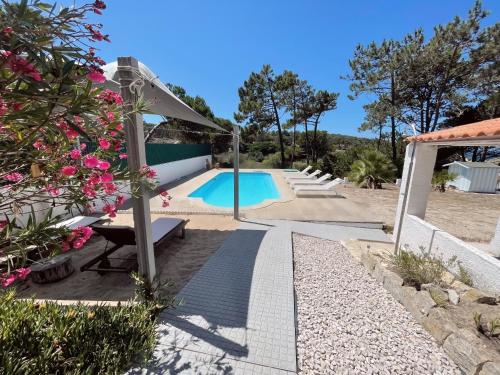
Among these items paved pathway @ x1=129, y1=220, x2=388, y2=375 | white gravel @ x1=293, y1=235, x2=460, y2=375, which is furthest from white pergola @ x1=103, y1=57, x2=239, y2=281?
white gravel @ x1=293, y1=235, x2=460, y2=375

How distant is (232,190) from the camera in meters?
14.3

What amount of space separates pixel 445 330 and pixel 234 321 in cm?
236

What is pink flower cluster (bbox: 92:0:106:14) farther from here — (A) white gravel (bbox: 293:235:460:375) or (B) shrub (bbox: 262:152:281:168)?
(B) shrub (bbox: 262:152:281:168)

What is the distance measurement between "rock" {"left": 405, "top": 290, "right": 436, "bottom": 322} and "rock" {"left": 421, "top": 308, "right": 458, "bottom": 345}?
0.25ft

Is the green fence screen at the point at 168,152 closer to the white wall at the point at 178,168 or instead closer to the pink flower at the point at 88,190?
the white wall at the point at 178,168

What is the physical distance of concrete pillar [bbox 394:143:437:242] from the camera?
5082 millimetres

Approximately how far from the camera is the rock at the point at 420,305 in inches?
114

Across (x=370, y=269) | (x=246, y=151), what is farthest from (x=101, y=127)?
(x=246, y=151)

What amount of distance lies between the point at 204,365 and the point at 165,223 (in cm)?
357

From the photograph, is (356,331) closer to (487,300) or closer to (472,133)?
(487,300)

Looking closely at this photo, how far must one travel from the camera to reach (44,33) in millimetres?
1158

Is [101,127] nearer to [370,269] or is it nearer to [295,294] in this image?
[295,294]

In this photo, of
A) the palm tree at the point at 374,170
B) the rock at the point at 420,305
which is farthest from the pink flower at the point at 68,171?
the palm tree at the point at 374,170

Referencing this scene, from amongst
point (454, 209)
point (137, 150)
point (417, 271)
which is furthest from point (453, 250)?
point (454, 209)
